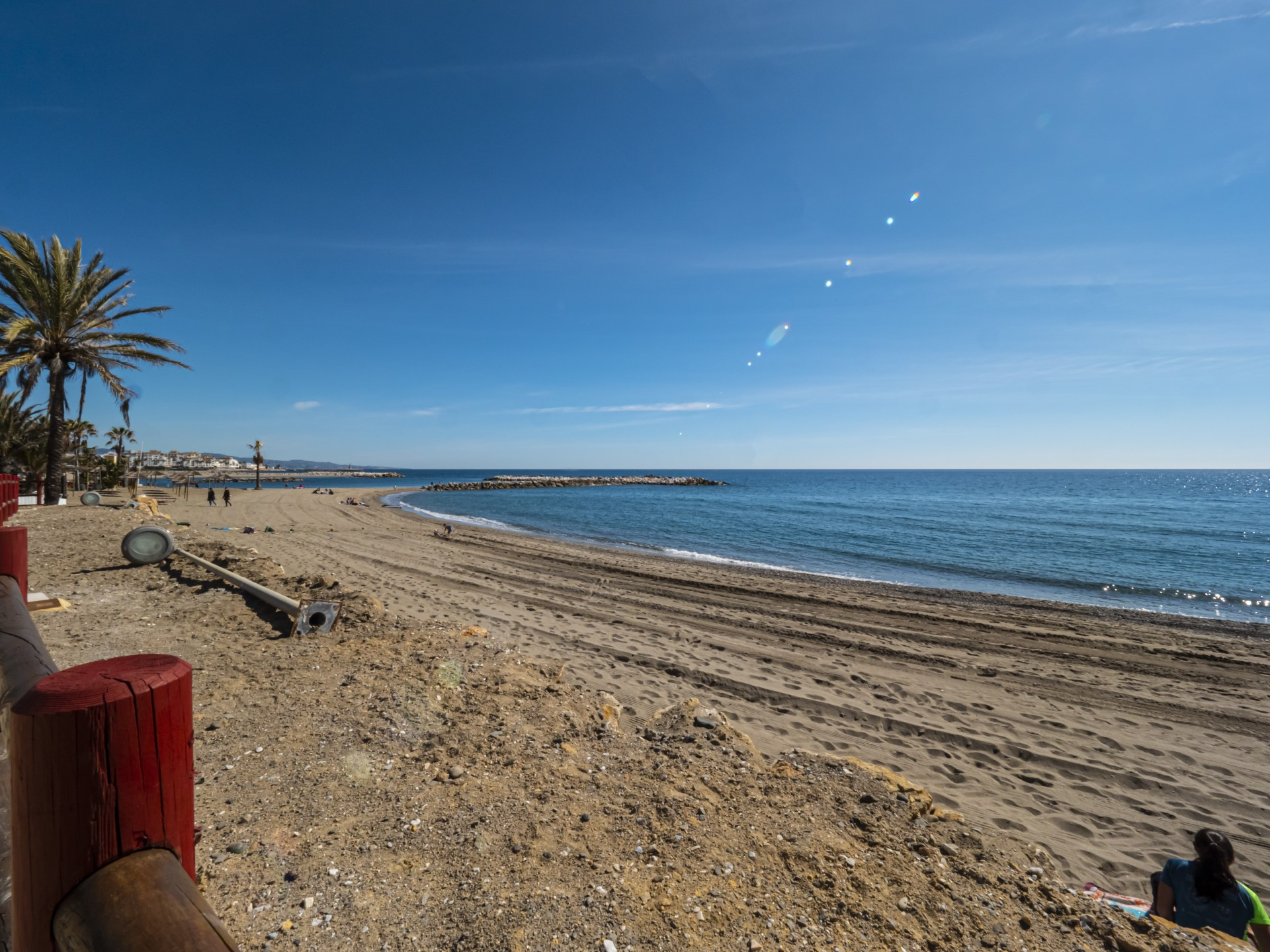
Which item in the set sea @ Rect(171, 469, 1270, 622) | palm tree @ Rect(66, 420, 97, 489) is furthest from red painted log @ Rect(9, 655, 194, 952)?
palm tree @ Rect(66, 420, 97, 489)

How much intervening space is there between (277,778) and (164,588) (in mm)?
6990

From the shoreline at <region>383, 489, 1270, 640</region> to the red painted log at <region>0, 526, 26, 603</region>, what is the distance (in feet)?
61.9

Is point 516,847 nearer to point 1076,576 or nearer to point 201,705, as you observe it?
point 201,705

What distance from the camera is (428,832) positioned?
12.0 feet

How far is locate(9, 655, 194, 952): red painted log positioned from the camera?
1004 mm

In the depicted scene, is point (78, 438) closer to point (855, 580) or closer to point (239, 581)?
point (239, 581)

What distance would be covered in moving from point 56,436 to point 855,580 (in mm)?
29337

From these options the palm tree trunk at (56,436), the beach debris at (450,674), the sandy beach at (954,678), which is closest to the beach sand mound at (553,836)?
the beach debris at (450,674)

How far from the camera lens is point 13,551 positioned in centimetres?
335

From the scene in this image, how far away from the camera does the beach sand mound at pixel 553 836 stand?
3.05 metres

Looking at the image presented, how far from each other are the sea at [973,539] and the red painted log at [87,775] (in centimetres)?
2120

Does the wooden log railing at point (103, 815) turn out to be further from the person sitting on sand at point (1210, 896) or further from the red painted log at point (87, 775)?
the person sitting on sand at point (1210, 896)

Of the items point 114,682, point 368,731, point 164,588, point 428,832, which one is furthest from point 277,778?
point 164,588

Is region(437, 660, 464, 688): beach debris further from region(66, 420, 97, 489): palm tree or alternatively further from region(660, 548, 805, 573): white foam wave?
region(66, 420, 97, 489): palm tree
